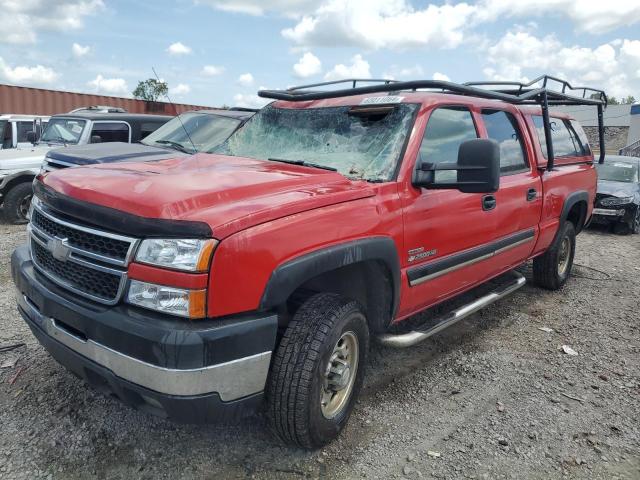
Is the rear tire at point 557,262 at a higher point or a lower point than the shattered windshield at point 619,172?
lower

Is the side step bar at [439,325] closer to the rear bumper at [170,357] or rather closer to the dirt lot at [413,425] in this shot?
the dirt lot at [413,425]

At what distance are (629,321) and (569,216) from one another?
135cm

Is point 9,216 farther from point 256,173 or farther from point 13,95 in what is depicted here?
point 13,95

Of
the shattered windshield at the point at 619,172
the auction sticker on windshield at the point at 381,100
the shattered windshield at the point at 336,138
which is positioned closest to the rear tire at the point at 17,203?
the shattered windshield at the point at 336,138

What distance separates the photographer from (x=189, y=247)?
2.11m

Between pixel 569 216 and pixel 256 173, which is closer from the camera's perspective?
pixel 256 173

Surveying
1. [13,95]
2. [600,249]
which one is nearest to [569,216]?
[600,249]

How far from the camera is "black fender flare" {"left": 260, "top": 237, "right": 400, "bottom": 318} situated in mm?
2266

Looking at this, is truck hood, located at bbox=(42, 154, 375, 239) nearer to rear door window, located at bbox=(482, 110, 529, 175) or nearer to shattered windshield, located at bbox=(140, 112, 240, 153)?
rear door window, located at bbox=(482, 110, 529, 175)

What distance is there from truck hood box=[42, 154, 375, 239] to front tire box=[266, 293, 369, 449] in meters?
0.54

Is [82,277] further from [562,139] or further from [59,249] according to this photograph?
[562,139]

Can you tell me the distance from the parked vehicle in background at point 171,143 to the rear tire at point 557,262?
12.0 feet

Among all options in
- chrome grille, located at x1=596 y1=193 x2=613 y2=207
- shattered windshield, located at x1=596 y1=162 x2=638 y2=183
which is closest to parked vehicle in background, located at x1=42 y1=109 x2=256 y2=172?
chrome grille, located at x1=596 y1=193 x2=613 y2=207

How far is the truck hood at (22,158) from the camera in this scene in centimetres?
818
